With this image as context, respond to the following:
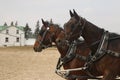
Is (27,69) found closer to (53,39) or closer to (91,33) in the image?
(53,39)

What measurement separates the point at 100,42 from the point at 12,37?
86428mm

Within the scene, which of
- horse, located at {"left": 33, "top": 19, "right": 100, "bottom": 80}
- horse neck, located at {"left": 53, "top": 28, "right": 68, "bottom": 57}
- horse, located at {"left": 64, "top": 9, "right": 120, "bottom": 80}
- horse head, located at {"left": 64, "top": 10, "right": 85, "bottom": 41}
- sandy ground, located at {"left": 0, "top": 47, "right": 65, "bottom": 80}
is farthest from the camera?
sandy ground, located at {"left": 0, "top": 47, "right": 65, "bottom": 80}

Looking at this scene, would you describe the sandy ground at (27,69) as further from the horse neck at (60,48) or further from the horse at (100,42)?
the horse at (100,42)

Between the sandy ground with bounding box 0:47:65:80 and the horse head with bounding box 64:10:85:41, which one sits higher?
the horse head with bounding box 64:10:85:41

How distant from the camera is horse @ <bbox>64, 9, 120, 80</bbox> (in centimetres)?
667

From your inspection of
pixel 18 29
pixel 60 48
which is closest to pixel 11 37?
pixel 18 29

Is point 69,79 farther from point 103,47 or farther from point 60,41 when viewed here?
point 103,47

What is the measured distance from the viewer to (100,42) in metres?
6.94

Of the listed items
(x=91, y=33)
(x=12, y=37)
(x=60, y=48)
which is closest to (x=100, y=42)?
(x=91, y=33)

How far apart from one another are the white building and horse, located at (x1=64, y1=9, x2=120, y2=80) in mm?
85325

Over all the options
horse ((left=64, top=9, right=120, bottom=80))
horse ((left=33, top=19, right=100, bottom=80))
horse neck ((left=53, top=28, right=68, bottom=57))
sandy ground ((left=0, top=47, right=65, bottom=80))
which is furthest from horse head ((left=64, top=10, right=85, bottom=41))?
sandy ground ((left=0, top=47, right=65, bottom=80))

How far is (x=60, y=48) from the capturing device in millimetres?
9398

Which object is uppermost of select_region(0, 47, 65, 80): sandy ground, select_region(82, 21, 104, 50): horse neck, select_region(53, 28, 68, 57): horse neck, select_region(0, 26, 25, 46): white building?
select_region(82, 21, 104, 50): horse neck

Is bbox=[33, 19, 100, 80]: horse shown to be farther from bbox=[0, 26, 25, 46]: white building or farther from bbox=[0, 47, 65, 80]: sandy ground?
bbox=[0, 26, 25, 46]: white building
